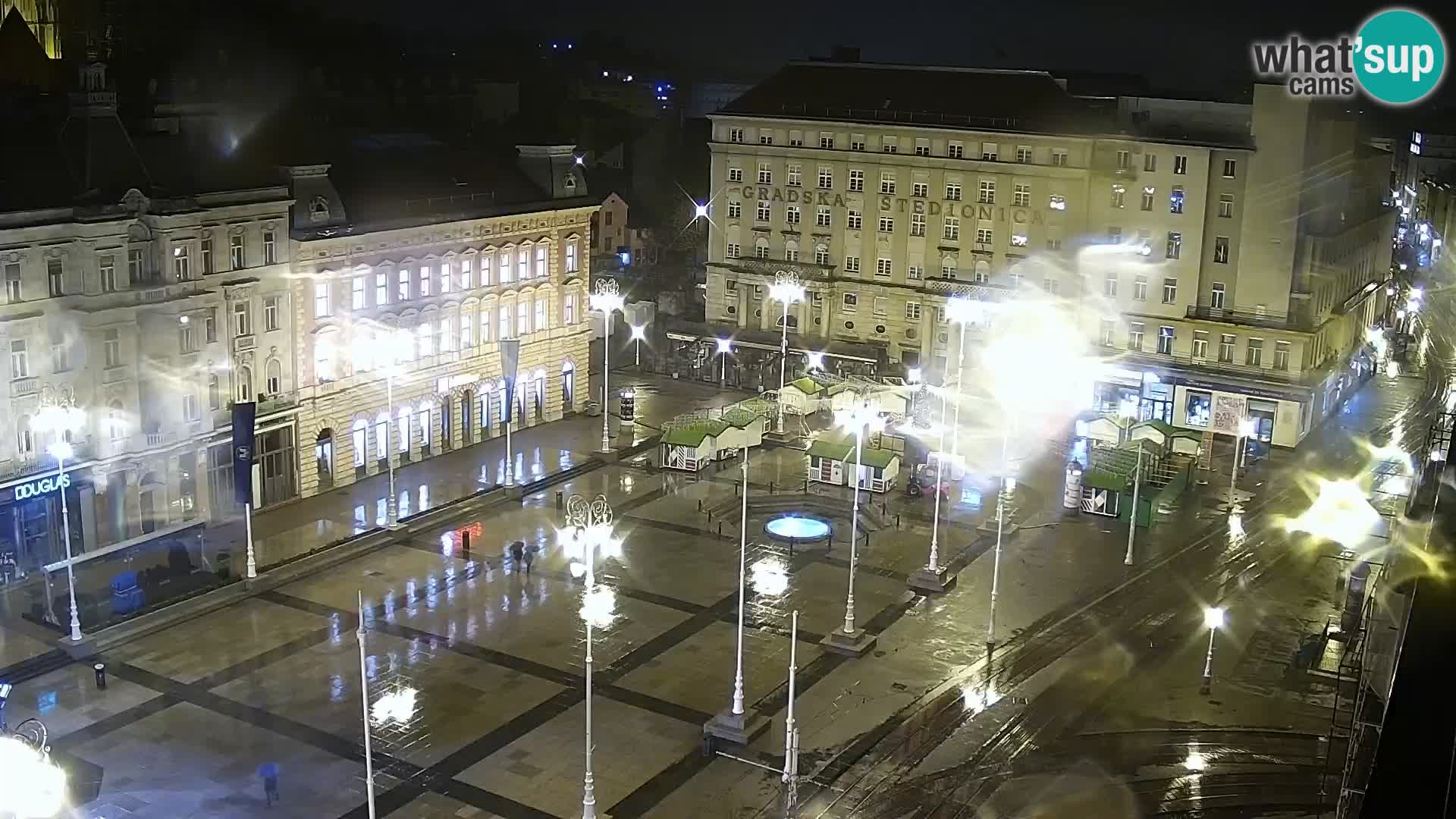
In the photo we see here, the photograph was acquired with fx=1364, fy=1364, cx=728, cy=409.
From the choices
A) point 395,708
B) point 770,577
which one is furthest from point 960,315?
point 395,708

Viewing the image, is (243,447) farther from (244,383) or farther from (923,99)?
(923,99)

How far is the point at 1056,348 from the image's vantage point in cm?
7819

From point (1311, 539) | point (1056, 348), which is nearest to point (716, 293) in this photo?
point (1056, 348)

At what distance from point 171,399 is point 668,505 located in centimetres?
2095

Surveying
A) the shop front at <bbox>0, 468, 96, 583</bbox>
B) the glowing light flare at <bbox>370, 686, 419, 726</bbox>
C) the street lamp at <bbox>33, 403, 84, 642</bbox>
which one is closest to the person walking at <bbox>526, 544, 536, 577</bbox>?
the street lamp at <bbox>33, 403, 84, 642</bbox>

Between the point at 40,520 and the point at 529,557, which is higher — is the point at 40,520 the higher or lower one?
the higher one

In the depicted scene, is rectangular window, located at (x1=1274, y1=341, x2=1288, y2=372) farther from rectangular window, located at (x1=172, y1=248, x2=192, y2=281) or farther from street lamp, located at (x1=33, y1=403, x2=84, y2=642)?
rectangular window, located at (x1=172, y1=248, x2=192, y2=281)

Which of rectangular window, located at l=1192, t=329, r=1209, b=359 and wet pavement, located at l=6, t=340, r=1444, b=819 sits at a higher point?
rectangular window, located at l=1192, t=329, r=1209, b=359

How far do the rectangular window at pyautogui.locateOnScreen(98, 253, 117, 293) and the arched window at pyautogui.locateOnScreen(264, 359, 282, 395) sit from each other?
7.91 meters

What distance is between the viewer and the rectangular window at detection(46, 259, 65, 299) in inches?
1911

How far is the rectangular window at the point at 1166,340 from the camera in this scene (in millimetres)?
75312

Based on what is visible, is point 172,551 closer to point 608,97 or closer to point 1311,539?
point 1311,539

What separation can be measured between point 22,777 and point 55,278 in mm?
30144

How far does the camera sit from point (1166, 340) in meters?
75.5
